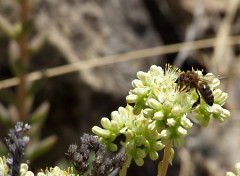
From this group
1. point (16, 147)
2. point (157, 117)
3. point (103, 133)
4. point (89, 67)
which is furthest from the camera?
point (89, 67)

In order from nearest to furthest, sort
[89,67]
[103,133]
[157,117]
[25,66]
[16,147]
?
[16,147] < [157,117] < [103,133] < [25,66] < [89,67]

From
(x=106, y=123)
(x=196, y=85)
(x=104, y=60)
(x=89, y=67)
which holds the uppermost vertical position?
(x=104, y=60)

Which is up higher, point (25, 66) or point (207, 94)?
point (25, 66)

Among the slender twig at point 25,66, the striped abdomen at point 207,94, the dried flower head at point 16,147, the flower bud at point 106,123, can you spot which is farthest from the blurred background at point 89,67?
the dried flower head at point 16,147

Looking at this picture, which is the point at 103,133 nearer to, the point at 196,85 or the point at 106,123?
the point at 106,123

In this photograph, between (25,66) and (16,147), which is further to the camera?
(25,66)

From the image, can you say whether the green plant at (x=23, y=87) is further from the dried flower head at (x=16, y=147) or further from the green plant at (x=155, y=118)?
the dried flower head at (x=16, y=147)

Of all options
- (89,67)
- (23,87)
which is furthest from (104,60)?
(23,87)
